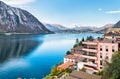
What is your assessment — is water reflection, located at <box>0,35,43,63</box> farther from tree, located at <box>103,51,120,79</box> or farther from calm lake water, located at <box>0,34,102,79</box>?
tree, located at <box>103,51,120,79</box>

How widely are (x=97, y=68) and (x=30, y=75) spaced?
717 inches

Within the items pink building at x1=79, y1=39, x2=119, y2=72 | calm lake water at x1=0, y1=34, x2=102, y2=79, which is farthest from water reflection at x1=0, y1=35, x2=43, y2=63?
pink building at x1=79, y1=39, x2=119, y2=72

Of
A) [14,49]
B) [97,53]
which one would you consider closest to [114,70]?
[97,53]

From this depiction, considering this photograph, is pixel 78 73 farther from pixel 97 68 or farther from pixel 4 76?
pixel 4 76

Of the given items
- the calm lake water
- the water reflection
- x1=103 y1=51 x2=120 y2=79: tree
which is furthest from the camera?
the water reflection

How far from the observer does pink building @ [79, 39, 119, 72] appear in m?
31.9

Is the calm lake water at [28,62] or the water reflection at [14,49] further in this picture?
the water reflection at [14,49]

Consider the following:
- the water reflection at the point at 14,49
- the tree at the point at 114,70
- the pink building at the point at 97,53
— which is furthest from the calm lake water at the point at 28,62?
the tree at the point at 114,70

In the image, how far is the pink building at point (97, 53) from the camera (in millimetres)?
31859

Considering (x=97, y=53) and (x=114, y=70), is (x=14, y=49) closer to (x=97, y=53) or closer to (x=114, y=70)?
(x=97, y=53)

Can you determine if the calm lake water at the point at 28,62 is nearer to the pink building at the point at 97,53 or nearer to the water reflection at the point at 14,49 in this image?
the water reflection at the point at 14,49

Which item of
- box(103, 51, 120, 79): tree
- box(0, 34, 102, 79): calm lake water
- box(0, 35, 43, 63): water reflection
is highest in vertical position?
box(103, 51, 120, 79): tree

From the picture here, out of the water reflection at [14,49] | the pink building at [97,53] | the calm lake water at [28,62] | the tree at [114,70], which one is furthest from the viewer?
the water reflection at [14,49]

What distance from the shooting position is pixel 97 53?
3406 cm
